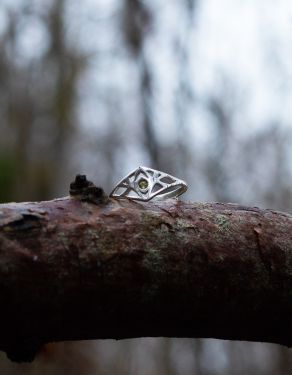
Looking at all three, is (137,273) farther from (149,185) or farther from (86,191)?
(149,185)

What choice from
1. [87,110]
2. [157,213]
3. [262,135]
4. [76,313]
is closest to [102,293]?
[76,313]

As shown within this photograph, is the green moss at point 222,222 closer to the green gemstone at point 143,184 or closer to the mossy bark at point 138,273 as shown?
the mossy bark at point 138,273

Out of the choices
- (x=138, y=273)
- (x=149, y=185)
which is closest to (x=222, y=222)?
(x=138, y=273)

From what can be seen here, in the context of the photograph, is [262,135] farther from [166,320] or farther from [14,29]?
[166,320]

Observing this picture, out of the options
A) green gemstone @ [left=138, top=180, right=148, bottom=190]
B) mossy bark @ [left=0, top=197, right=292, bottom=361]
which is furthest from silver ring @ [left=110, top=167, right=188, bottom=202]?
mossy bark @ [left=0, top=197, right=292, bottom=361]

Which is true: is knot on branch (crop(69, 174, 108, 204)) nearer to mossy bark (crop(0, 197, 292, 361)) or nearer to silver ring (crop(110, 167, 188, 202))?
mossy bark (crop(0, 197, 292, 361))

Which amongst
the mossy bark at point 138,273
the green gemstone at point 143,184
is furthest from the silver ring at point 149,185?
the mossy bark at point 138,273
